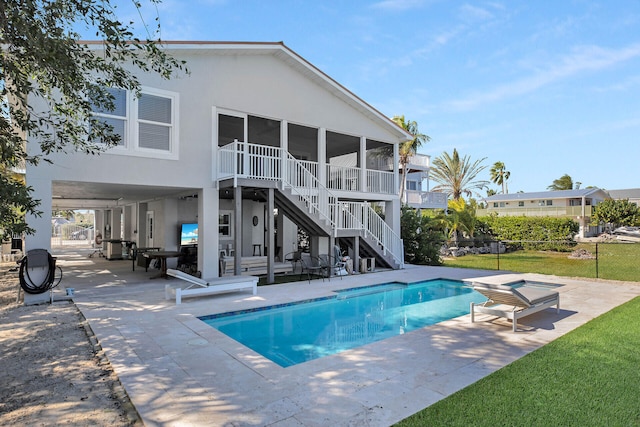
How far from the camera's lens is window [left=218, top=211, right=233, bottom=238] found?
50.9 ft

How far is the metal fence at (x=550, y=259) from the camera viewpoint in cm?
1476

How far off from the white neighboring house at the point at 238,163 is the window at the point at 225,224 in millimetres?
44

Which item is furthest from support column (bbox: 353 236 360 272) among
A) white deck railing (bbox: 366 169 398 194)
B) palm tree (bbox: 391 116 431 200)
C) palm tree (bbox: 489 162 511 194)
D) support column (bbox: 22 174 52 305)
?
palm tree (bbox: 489 162 511 194)

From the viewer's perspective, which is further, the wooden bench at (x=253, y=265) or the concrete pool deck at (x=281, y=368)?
the wooden bench at (x=253, y=265)

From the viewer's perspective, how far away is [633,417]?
11.7ft

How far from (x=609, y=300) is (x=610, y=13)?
379 inches

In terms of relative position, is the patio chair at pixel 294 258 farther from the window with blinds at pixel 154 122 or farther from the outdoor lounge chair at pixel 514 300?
the outdoor lounge chair at pixel 514 300

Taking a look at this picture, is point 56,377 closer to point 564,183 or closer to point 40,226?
point 40,226

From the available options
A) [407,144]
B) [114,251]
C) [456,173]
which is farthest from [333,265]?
[456,173]

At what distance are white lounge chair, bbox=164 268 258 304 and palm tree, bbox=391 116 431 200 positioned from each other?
1962cm

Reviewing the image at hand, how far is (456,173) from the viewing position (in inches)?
1436

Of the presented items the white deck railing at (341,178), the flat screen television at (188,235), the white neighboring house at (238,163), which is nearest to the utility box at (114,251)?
the white neighboring house at (238,163)

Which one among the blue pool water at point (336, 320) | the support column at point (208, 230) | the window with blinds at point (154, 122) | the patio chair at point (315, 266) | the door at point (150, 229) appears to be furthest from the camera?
the door at point (150, 229)

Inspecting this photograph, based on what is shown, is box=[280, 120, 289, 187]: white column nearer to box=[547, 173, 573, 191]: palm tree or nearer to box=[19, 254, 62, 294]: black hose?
box=[19, 254, 62, 294]: black hose
